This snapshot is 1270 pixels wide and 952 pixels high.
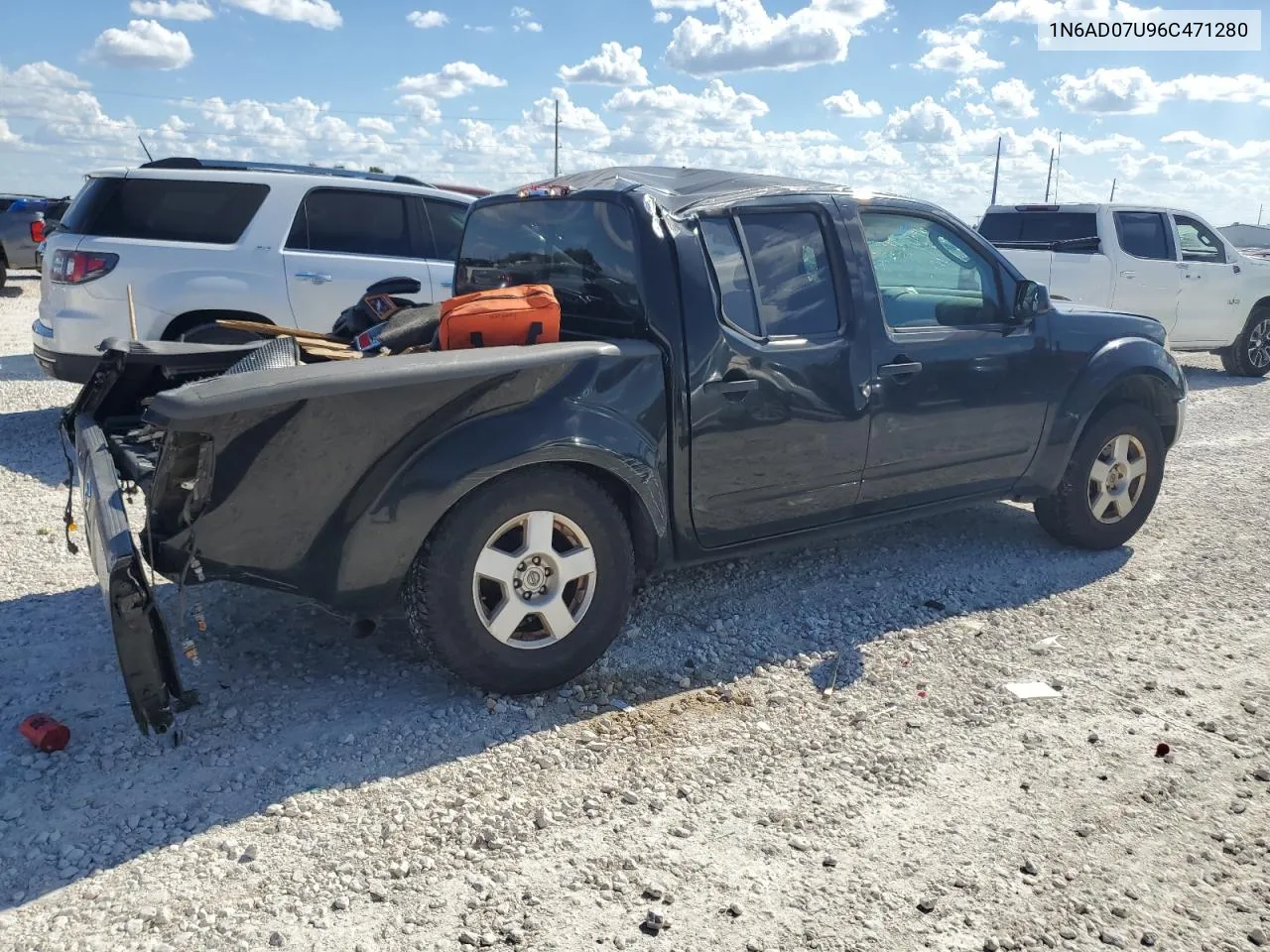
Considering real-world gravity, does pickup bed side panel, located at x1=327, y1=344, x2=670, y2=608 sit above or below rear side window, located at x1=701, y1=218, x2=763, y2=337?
below

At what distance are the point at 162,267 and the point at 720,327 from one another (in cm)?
495

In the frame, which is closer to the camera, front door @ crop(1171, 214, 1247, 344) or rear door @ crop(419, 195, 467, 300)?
rear door @ crop(419, 195, 467, 300)

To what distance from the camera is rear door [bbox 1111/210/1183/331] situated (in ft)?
38.5

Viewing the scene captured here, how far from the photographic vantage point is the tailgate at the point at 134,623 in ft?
9.68

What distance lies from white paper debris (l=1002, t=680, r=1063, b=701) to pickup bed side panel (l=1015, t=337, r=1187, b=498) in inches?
56.1

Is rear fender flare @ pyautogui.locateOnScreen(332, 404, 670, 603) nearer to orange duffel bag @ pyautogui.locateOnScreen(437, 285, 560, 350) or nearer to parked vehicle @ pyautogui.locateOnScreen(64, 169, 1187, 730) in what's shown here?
parked vehicle @ pyautogui.locateOnScreen(64, 169, 1187, 730)

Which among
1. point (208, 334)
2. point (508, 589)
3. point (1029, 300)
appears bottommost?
point (508, 589)

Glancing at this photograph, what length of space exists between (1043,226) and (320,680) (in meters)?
10.6

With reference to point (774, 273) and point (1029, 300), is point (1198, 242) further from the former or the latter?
point (774, 273)

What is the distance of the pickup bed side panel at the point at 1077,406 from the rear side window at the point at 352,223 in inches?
208

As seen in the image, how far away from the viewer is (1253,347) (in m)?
12.9

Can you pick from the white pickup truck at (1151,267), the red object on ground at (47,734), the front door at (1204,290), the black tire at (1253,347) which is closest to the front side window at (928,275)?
the red object on ground at (47,734)

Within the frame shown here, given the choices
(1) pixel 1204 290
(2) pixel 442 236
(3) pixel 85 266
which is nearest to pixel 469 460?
(3) pixel 85 266

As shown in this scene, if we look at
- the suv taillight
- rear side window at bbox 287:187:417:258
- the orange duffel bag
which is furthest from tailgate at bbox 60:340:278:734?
rear side window at bbox 287:187:417:258
